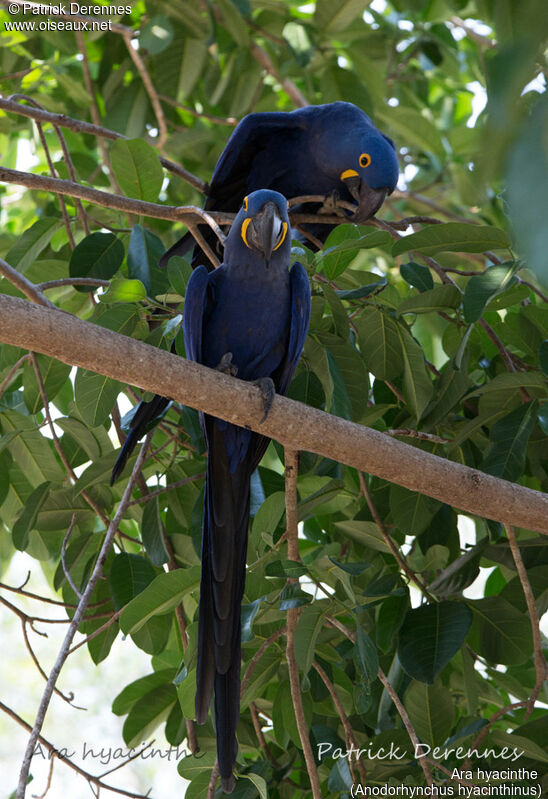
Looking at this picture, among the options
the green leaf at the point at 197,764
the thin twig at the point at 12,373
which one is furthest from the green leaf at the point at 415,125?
the green leaf at the point at 197,764

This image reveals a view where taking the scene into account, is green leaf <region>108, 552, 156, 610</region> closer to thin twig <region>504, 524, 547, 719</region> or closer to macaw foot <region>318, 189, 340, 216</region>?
thin twig <region>504, 524, 547, 719</region>

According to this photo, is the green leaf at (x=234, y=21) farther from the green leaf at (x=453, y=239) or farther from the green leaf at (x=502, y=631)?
the green leaf at (x=502, y=631)

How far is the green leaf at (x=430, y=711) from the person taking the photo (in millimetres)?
1765

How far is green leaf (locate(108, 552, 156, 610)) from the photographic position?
6.14ft

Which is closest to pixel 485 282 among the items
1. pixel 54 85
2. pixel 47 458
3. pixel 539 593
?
pixel 539 593

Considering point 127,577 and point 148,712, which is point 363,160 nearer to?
point 127,577

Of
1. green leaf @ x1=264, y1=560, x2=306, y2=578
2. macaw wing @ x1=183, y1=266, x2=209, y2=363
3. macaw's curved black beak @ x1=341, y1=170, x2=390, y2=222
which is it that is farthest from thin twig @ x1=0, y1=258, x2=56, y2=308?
macaw's curved black beak @ x1=341, y1=170, x2=390, y2=222

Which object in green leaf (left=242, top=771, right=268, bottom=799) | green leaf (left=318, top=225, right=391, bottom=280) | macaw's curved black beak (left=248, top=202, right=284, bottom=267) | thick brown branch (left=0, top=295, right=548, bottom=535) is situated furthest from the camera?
macaw's curved black beak (left=248, top=202, right=284, bottom=267)

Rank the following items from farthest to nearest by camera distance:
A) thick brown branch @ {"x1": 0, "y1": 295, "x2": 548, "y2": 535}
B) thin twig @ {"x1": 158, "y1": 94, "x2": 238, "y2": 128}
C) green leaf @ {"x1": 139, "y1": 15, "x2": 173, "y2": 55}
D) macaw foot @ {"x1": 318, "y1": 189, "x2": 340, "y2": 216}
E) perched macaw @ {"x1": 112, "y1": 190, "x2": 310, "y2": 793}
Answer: thin twig @ {"x1": 158, "y1": 94, "x2": 238, "y2": 128}, macaw foot @ {"x1": 318, "y1": 189, "x2": 340, "y2": 216}, green leaf @ {"x1": 139, "y1": 15, "x2": 173, "y2": 55}, perched macaw @ {"x1": 112, "y1": 190, "x2": 310, "y2": 793}, thick brown branch @ {"x1": 0, "y1": 295, "x2": 548, "y2": 535}

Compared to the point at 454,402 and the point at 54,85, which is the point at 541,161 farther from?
the point at 54,85

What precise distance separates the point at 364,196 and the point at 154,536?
1529 millimetres

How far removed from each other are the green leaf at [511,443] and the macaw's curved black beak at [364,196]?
3.94 feet

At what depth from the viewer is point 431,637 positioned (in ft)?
5.54

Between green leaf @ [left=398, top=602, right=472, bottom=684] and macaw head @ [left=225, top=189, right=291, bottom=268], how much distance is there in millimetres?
974
